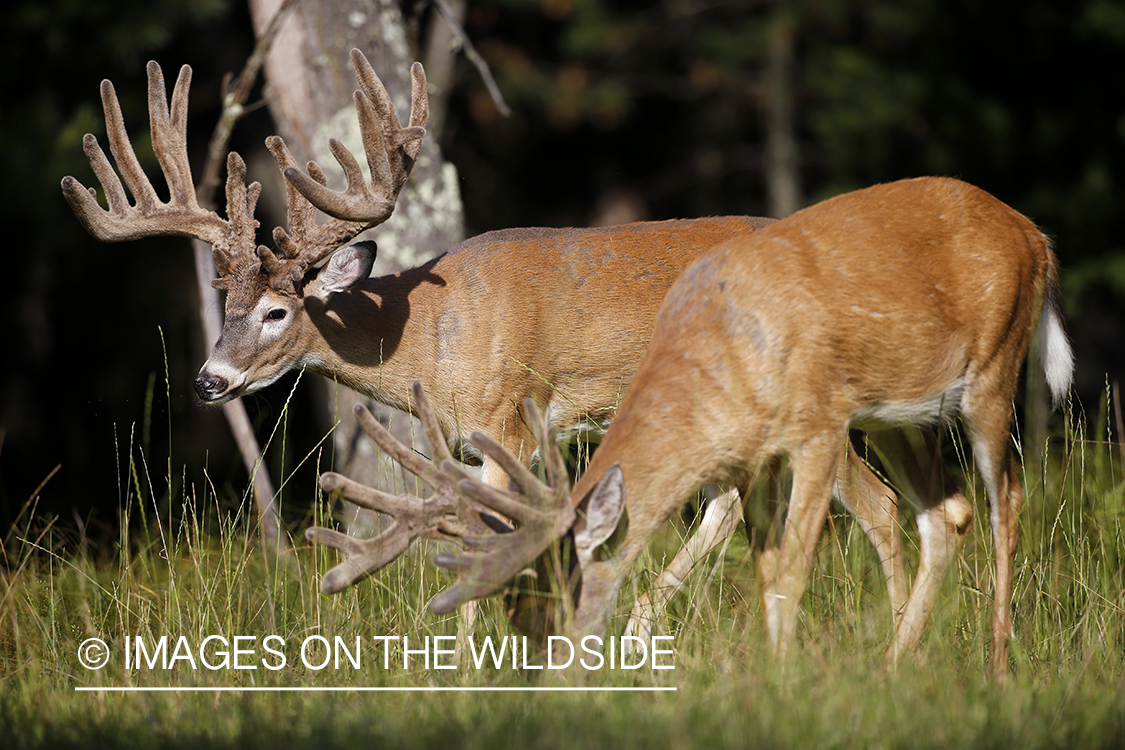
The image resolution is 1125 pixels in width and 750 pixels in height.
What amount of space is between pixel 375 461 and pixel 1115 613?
375 centimetres

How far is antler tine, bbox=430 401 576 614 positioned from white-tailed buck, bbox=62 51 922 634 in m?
1.57

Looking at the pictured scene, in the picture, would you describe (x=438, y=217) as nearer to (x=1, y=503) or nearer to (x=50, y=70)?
(x=50, y=70)

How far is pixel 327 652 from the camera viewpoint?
442 cm

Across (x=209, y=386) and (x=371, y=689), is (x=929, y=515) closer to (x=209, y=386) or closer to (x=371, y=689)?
(x=371, y=689)

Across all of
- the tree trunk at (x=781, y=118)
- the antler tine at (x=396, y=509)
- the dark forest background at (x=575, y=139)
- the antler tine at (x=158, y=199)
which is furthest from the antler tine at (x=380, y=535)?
the tree trunk at (x=781, y=118)

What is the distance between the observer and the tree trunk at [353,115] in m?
6.74

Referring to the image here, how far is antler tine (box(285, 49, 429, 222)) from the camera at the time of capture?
534 centimetres

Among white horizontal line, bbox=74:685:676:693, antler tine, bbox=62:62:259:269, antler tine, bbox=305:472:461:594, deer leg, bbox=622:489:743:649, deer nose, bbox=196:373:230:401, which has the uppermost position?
antler tine, bbox=62:62:259:269

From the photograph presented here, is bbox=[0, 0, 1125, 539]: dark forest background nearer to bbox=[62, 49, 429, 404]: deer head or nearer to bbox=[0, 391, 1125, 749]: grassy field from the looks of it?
bbox=[62, 49, 429, 404]: deer head

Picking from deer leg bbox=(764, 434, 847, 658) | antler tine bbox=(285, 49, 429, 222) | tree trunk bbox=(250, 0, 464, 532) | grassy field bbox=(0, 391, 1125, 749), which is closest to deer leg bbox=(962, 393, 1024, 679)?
grassy field bbox=(0, 391, 1125, 749)

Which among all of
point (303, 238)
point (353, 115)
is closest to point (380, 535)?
point (303, 238)

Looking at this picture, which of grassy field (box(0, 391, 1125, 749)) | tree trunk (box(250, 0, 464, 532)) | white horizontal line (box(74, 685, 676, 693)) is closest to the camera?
grassy field (box(0, 391, 1125, 749))

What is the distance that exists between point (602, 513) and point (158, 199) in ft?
9.75

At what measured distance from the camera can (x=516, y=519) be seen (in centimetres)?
396
